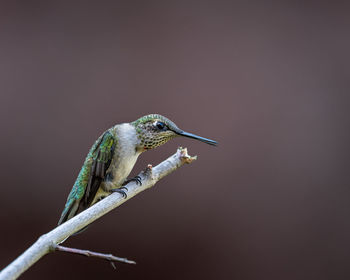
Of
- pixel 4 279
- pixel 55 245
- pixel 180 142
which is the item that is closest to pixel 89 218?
pixel 55 245

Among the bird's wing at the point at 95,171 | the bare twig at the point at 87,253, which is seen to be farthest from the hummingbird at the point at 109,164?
the bare twig at the point at 87,253

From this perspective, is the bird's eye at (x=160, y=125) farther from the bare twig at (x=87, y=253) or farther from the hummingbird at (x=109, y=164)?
the bare twig at (x=87, y=253)

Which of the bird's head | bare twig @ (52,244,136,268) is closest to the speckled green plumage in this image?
the bird's head

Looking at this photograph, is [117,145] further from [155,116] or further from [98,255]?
[98,255]

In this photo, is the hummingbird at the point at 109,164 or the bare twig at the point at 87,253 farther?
the hummingbird at the point at 109,164

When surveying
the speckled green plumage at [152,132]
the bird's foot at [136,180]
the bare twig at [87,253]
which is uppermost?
the speckled green plumage at [152,132]
